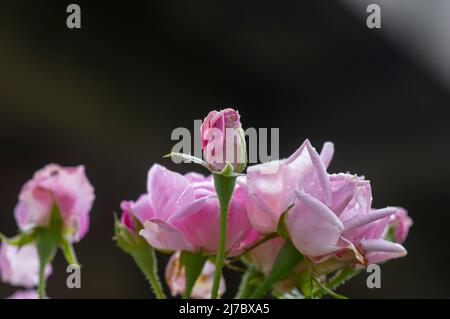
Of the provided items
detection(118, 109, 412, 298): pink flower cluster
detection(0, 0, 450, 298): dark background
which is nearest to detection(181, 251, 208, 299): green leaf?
detection(118, 109, 412, 298): pink flower cluster

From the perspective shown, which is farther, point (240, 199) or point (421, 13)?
point (421, 13)

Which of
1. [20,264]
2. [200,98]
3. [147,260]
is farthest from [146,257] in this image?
[200,98]

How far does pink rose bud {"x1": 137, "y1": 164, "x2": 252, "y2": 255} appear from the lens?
0.80ft

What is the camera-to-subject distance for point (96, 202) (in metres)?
1.26

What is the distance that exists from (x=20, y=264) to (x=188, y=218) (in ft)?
0.51

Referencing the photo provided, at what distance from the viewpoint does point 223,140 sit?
0.22 meters

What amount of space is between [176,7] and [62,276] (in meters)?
0.56

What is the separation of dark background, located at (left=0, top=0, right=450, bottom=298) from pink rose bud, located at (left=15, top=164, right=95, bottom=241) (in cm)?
86

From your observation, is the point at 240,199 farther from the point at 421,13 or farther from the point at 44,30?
the point at 421,13

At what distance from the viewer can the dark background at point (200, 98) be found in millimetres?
1194

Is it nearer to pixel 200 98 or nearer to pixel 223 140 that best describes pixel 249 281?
pixel 223 140

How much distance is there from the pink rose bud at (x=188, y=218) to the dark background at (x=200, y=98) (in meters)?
0.93

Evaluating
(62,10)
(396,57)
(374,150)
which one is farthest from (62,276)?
(396,57)

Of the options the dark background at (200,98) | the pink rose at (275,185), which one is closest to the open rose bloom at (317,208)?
the pink rose at (275,185)
